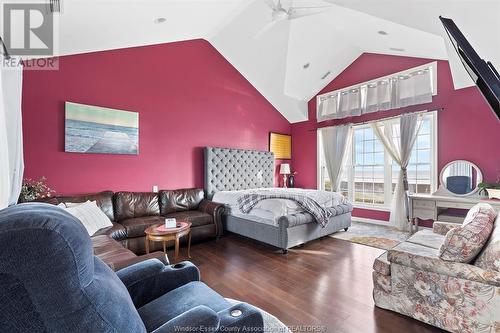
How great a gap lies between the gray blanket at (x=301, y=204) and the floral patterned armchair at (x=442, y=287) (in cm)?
141

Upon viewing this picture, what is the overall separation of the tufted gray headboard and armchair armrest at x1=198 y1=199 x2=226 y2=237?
474mm

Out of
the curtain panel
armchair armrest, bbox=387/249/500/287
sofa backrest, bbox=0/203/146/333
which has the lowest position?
armchair armrest, bbox=387/249/500/287

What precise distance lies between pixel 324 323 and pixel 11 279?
192 centimetres

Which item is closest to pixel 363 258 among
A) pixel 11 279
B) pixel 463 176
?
pixel 463 176

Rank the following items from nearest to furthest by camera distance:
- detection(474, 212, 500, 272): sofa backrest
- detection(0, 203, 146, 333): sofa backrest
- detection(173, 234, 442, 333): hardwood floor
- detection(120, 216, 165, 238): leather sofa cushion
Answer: detection(0, 203, 146, 333): sofa backrest < detection(474, 212, 500, 272): sofa backrest < detection(173, 234, 442, 333): hardwood floor < detection(120, 216, 165, 238): leather sofa cushion

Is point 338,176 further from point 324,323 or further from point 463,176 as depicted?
point 324,323

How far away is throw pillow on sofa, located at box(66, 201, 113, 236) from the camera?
272 cm

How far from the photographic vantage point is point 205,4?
3.21 m

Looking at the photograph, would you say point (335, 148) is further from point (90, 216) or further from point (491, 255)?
point (90, 216)

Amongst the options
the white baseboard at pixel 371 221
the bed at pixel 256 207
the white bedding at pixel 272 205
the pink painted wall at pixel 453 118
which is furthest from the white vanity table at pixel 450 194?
the white bedding at pixel 272 205

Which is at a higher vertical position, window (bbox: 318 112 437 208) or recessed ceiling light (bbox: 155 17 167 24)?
recessed ceiling light (bbox: 155 17 167 24)

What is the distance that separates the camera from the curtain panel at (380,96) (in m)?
4.16

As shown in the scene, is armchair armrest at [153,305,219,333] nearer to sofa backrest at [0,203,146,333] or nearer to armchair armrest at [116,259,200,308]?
sofa backrest at [0,203,146,333]

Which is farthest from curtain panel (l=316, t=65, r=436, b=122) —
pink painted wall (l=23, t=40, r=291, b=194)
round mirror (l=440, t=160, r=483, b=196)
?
pink painted wall (l=23, t=40, r=291, b=194)
